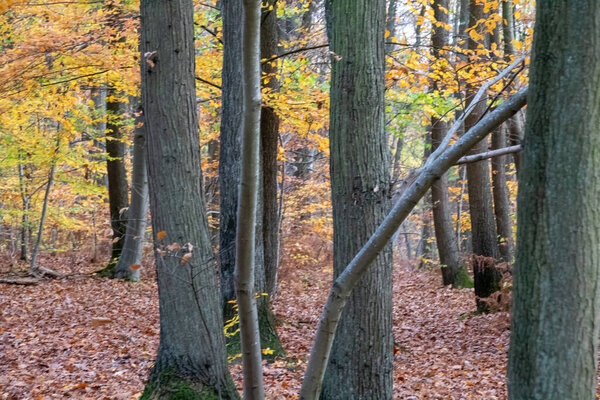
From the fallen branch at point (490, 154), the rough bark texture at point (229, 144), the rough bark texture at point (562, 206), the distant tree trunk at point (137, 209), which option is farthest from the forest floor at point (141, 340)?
the fallen branch at point (490, 154)

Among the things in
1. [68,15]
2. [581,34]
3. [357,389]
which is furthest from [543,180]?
[68,15]

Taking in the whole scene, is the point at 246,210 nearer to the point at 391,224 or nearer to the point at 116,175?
the point at 391,224

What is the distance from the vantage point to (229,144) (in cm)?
711

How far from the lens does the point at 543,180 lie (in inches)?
99.2

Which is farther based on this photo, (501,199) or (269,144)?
(501,199)

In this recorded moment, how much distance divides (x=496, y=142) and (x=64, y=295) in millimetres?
9498

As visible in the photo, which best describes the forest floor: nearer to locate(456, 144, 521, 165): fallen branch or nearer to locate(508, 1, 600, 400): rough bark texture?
A: locate(508, 1, 600, 400): rough bark texture

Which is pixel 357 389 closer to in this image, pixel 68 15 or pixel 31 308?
pixel 31 308

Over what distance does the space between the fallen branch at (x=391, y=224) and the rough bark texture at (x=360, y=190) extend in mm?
1757

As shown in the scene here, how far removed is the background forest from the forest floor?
0.05m

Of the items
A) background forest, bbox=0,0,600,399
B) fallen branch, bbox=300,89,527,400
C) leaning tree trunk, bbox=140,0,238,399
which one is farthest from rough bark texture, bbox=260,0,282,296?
fallen branch, bbox=300,89,527,400

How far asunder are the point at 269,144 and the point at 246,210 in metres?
5.89

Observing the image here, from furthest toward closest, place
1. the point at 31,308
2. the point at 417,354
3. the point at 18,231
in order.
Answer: the point at 18,231 < the point at 31,308 < the point at 417,354

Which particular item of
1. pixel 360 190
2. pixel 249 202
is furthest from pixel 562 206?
pixel 360 190
